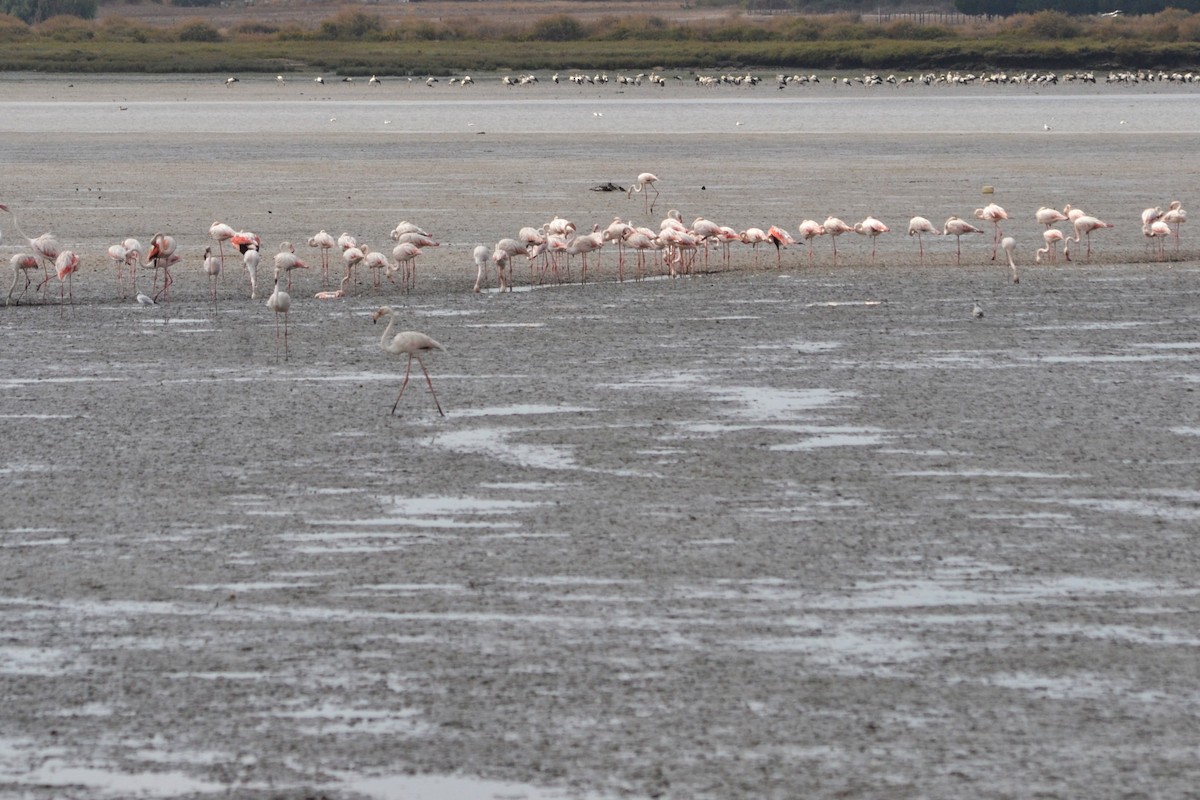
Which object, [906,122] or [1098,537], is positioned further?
[906,122]

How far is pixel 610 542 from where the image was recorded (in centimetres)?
830

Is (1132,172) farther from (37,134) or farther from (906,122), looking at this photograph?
(37,134)

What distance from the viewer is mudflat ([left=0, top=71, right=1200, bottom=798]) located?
5996mm

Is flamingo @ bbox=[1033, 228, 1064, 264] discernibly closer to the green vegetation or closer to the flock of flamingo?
the flock of flamingo

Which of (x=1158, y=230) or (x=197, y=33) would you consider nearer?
(x=1158, y=230)

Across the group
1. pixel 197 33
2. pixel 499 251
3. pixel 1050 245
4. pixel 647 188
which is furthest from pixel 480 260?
pixel 197 33

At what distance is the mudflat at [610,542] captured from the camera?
600 cm

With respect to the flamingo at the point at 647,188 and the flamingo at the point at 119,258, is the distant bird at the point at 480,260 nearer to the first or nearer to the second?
the flamingo at the point at 119,258

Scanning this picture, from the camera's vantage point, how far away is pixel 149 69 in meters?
90.1

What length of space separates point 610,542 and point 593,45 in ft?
336

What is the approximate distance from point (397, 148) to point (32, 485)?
101 ft

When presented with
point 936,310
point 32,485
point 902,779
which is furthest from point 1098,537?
point 936,310

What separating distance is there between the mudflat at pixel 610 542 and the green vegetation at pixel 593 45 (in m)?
78.1

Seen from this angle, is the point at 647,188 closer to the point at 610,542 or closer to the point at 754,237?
the point at 754,237
